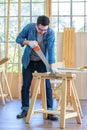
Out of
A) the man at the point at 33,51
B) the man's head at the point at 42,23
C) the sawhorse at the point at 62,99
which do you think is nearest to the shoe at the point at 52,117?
the man at the point at 33,51

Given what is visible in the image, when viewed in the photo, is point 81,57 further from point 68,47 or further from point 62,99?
point 62,99

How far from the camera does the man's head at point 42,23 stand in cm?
405

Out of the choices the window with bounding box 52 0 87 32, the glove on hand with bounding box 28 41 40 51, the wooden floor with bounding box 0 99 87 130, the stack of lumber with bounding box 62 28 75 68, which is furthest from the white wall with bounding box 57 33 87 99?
the glove on hand with bounding box 28 41 40 51

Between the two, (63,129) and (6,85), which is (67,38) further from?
(63,129)

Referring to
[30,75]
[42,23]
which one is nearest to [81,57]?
[30,75]

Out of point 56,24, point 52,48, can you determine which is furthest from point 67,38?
point 52,48

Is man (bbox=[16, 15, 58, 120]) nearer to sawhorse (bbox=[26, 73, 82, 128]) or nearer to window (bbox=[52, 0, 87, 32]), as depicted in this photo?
sawhorse (bbox=[26, 73, 82, 128])

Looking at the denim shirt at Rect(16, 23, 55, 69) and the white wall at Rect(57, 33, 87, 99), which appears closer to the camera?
the denim shirt at Rect(16, 23, 55, 69)

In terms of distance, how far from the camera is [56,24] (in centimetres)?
688

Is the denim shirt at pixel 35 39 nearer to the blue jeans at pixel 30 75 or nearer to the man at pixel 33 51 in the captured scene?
the man at pixel 33 51

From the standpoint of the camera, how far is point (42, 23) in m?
4.05

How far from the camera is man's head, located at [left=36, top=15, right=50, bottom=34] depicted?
405cm

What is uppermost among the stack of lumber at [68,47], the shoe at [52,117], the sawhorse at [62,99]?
the stack of lumber at [68,47]

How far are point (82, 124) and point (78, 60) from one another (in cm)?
267
